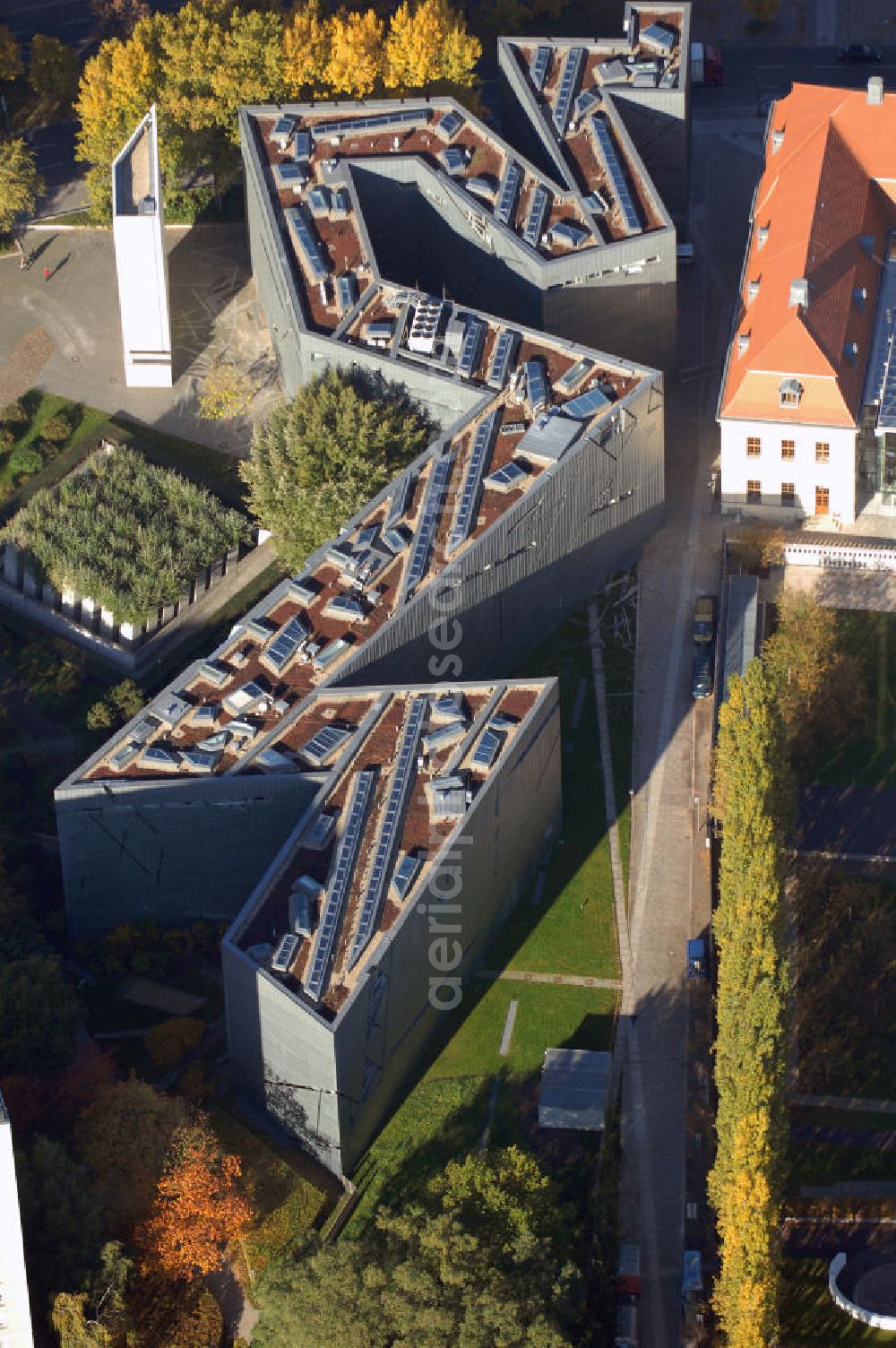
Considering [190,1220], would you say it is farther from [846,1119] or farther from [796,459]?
[796,459]

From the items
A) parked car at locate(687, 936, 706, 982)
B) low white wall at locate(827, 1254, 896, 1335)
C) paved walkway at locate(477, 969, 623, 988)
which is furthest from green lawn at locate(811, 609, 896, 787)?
low white wall at locate(827, 1254, 896, 1335)

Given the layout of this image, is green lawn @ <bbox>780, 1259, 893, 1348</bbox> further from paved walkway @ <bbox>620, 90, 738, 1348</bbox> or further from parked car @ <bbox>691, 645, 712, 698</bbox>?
parked car @ <bbox>691, 645, 712, 698</bbox>

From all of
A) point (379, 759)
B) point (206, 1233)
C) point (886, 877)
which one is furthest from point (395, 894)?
point (886, 877)

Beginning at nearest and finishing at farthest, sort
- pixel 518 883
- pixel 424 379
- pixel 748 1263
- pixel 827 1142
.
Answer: pixel 748 1263, pixel 827 1142, pixel 518 883, pixel 424 379

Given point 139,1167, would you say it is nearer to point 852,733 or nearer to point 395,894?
point 395,894

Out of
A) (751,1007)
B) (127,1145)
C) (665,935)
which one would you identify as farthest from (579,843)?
(127,1145)

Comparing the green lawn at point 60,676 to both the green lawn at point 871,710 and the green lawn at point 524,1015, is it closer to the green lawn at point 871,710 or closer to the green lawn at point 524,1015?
the green lawn at point 524,1015
